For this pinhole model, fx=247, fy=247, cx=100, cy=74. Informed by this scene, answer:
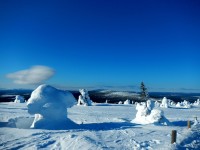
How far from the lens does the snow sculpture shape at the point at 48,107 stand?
25594mm

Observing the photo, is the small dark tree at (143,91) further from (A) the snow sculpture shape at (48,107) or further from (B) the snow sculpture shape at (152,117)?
(A) the snow sculpture shape at (48,107)

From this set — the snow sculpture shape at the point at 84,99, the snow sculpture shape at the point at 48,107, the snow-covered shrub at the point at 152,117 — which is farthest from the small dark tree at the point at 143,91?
the snow sculpture shape at the point at 48,107

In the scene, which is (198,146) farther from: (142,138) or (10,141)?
(10,141)

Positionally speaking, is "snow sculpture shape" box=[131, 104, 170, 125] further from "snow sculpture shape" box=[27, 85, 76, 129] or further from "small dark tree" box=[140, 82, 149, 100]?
"small dark tree" box=[140, 82, 149, 100]

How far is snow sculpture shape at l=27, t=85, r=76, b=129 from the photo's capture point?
25.6 metres

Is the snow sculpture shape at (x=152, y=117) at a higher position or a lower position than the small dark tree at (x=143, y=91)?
lower

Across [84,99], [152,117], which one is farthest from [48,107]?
[84,99]

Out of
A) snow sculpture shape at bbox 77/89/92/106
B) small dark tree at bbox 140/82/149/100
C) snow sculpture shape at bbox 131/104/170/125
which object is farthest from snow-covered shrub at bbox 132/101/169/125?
snow sculpture shape at bbox 77/89/92/106

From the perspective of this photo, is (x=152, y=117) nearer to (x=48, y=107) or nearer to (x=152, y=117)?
(x=152, y=117)

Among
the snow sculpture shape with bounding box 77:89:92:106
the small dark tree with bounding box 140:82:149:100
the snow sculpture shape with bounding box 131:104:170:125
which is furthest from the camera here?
the snow sculpture shape with bounding box 77:89:92:106

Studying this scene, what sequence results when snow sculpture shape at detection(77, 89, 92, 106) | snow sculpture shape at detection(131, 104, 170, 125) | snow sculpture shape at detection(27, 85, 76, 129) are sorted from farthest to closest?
snow sculpture shape at detection(77, 89, 92, 106) → snow sculpture shape at detection(131, 104, 170, 125) → snow sculpture shape at detection(27, 85, 76, 129)

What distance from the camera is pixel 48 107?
1016 inches

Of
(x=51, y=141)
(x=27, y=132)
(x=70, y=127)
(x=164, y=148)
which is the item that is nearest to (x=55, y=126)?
(x=70, y=127)

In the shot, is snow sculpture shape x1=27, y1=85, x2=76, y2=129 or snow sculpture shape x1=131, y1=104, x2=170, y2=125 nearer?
snow sculpture shape x1=27, y1=85, x2=76, y2=129
